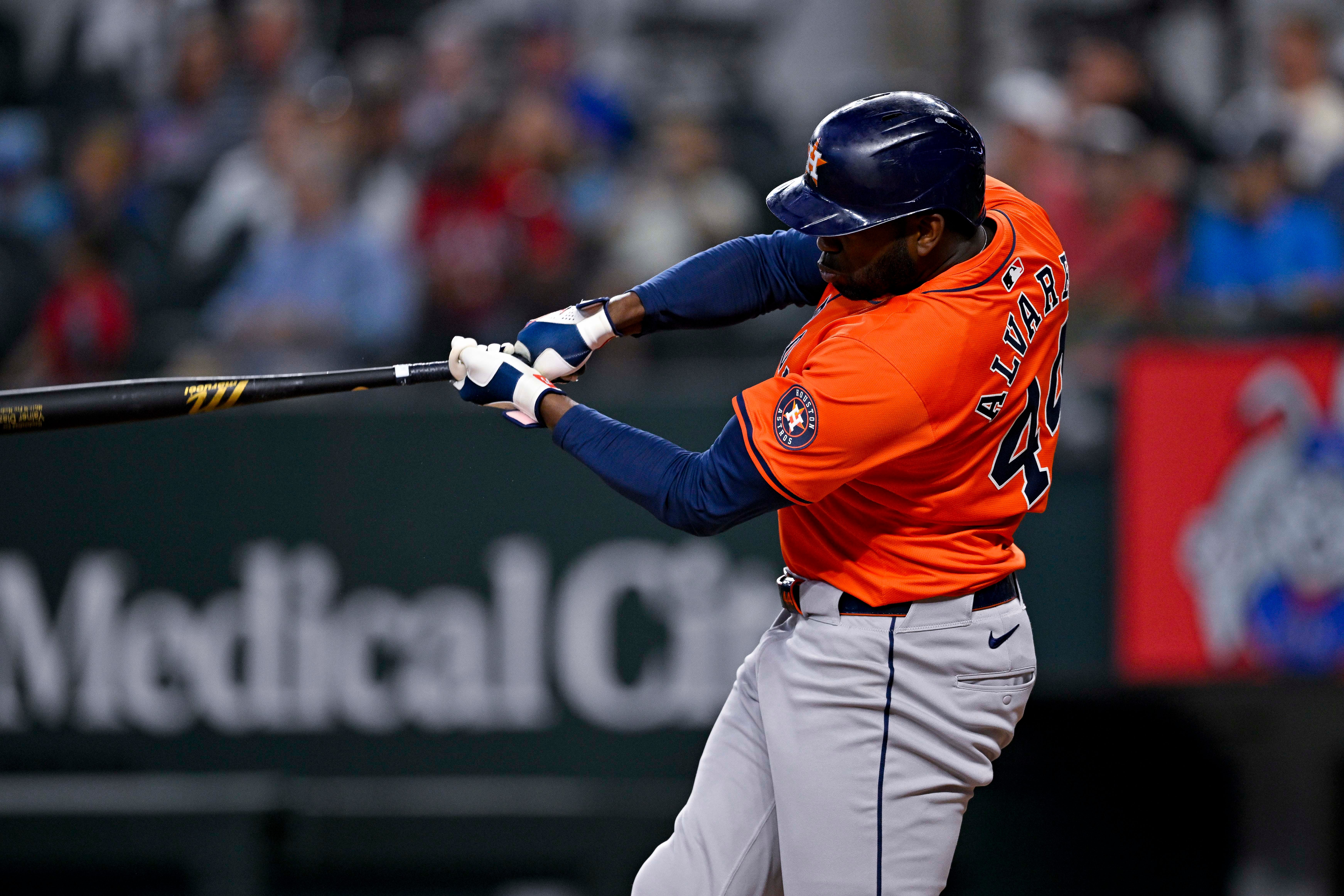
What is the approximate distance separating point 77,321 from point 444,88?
202 cm

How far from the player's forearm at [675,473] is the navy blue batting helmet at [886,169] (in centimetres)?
38

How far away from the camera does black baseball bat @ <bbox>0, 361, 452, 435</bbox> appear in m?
3.03

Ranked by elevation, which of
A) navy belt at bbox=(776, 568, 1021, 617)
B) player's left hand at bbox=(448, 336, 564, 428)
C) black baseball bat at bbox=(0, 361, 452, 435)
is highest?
black baseball bat at bbox=(0, 361, 452, 435)

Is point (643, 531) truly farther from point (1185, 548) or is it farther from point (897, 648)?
point (897, 648)

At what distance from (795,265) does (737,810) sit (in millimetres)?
1052

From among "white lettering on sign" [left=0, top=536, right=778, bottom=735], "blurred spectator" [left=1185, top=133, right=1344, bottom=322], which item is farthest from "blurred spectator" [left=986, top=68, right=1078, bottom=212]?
"white lettering on sign" [left=0, top=536, right=778, bottom=735]

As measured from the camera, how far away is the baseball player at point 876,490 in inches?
102

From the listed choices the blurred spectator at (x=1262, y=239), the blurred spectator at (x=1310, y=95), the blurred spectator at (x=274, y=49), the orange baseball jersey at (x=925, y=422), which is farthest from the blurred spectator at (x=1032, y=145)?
the blurred spectator at (x=274, y=49)

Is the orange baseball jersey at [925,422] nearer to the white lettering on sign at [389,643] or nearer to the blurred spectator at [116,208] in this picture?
the white lettering on sign at [389,643]

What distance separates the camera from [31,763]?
5238mm

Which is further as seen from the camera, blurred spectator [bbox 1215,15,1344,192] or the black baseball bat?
blurred spectator [bbox 1215,15,1344,192]

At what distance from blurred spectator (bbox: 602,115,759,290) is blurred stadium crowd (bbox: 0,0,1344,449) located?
0.01 m

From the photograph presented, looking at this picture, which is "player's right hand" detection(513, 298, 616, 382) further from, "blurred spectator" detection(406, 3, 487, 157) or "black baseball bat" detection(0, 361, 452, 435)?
"blurred spectator" detection(406, 3, 487, 157)

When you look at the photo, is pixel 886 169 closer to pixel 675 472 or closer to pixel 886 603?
pixel 675 472
